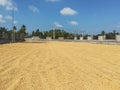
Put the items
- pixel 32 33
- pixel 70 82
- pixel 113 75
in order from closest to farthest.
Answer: pixel 70 82
pixel 113 75
pixel 32 33

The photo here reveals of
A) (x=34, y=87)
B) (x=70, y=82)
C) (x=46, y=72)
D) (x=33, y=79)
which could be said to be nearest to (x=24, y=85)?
(x=34, y=87)

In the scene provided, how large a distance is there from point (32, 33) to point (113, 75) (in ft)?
469

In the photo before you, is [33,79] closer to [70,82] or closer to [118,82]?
[70,82]

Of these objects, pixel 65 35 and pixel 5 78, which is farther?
pixel 65 35

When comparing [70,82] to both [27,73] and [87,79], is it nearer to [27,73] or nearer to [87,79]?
[87,79]

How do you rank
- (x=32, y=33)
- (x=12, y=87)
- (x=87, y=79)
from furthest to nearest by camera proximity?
1. (x=32, y=33)
2. (x=87, y=79)
3. (x=12, y=87)

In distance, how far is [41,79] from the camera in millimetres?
9156

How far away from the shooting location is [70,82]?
344 inches

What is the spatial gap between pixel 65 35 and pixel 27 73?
128871mm

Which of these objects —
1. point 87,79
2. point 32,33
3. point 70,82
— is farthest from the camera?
point 32,33

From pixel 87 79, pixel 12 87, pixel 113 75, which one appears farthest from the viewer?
pixel 113 75

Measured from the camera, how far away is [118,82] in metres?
8.91

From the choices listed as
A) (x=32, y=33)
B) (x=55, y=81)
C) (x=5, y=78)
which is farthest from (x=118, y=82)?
(x=32, y=33)

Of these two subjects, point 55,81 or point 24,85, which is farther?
point 55,81
